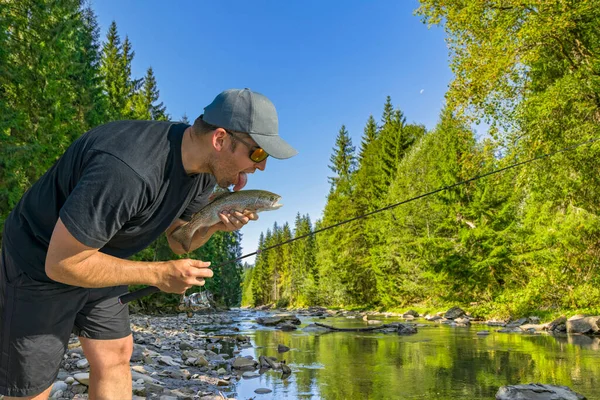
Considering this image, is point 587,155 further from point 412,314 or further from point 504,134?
point 412,314

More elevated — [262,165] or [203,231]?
[262,165]

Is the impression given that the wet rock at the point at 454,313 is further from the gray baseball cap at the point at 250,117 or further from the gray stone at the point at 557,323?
the gray baseball cap at the point at 250,117

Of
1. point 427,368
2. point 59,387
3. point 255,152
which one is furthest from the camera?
point 427,368

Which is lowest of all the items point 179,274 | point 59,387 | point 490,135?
point 59,387

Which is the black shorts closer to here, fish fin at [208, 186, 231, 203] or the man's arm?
the man's arm

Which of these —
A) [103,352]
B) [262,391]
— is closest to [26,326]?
[103,352]

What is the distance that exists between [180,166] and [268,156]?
1.51 feet

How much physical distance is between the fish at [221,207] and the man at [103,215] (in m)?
0.16

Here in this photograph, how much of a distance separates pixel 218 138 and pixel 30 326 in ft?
4.86

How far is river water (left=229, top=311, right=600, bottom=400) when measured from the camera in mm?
6313

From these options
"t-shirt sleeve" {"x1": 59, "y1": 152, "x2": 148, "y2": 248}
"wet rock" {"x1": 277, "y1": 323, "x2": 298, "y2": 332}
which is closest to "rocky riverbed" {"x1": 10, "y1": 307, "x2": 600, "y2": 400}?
"t-shirt sleeve" {"x1": 59, "y1": 152, "x2": 148, "y2": 248}

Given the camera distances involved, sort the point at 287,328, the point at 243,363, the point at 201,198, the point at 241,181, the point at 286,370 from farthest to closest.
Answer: the point at 287,328
the point at 243,363
the point at 286,370
the point at 201,198
the point at 241,181

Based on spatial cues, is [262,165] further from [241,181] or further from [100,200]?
[100,200]

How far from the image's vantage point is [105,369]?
2.92 metres
